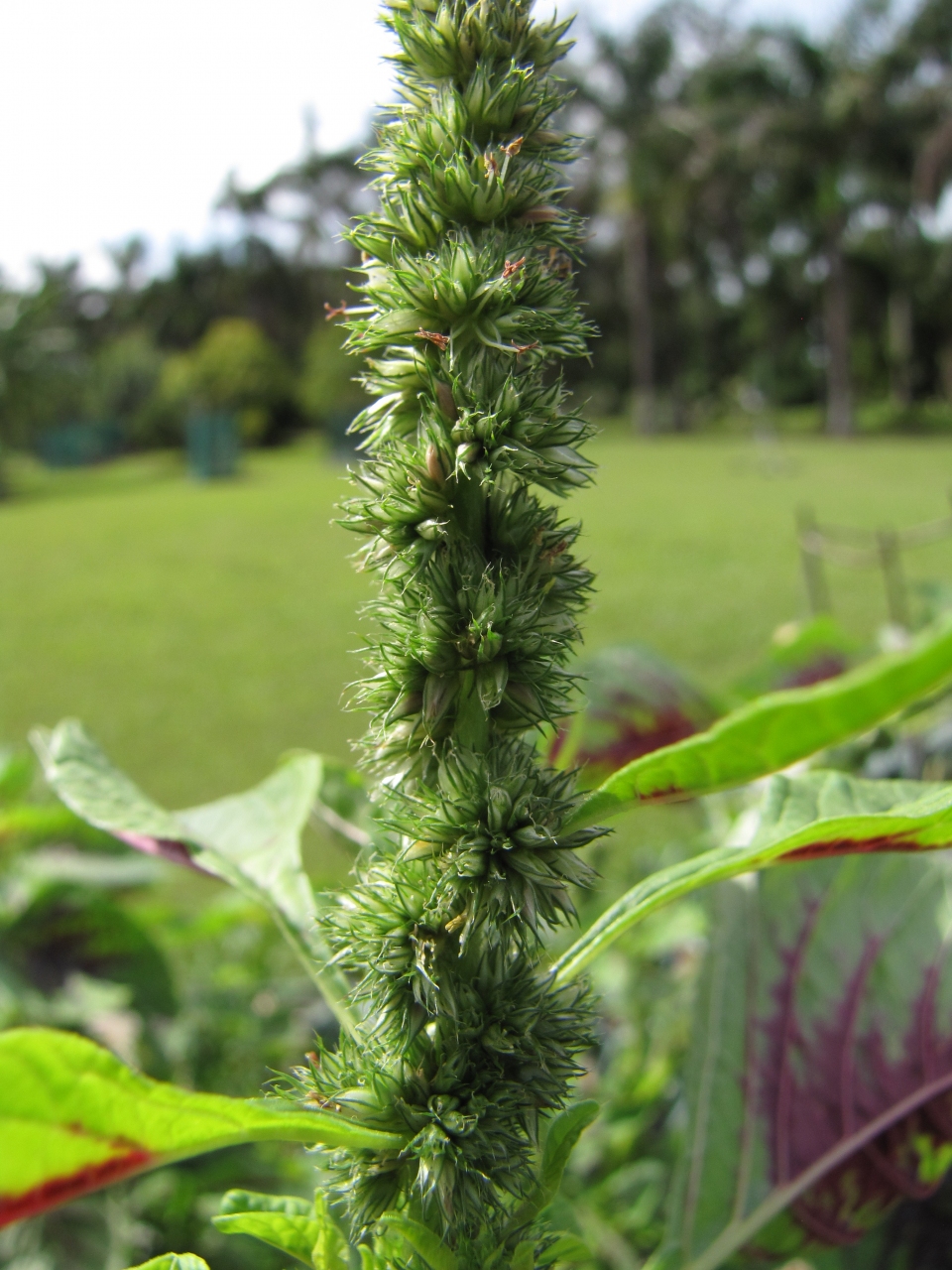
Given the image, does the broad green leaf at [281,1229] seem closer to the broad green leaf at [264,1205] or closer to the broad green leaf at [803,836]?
the broad green leaf at [264,1205]

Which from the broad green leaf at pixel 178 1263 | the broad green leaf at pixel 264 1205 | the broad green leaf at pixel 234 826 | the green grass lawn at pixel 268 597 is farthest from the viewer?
the green grass lawn at pixel 268 597

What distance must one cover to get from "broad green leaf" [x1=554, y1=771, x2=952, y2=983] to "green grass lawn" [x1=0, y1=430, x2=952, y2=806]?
1.21 metres

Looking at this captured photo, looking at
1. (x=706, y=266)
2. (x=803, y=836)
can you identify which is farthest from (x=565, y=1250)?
(x=706, y=266)

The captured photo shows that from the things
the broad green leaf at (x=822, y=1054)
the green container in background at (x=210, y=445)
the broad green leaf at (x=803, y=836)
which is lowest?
the green container in background at (x=210, y=445)

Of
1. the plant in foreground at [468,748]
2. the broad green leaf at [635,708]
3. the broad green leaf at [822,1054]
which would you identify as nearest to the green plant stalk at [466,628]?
the plant in foreground at [468,748]

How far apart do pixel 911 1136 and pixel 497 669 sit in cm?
67

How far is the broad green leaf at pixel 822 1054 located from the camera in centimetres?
89

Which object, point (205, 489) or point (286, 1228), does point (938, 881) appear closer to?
point (286, 1228)

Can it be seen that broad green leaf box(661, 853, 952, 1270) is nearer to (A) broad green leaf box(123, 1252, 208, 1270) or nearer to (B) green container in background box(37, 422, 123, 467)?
(A) broad green leaf box(123, 1252, 208, 1270)

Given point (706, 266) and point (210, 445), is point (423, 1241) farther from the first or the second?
point (706, 266)

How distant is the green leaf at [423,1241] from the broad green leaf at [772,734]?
227mm

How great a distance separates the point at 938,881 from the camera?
3.10 ft

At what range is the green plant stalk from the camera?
58 centimetres

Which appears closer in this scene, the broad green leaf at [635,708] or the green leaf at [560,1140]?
the green leaf at [560,1140]
